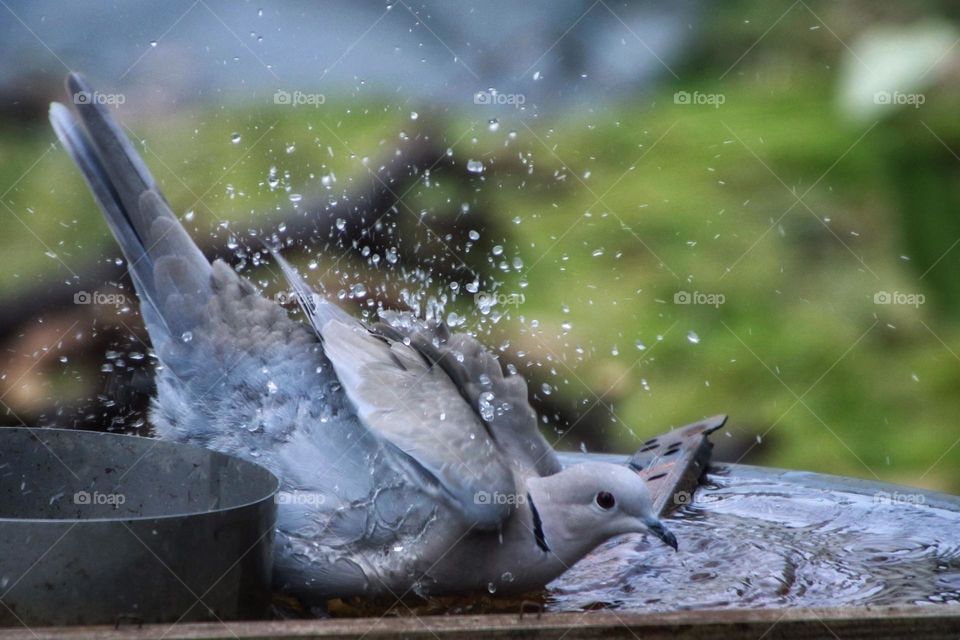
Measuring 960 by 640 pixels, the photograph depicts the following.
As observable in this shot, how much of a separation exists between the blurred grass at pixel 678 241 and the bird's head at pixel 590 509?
136cm

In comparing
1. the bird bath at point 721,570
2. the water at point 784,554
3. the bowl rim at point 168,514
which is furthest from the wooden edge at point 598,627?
the water at point 784,554

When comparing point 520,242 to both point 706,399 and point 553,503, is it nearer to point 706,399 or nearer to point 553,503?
point 706,399

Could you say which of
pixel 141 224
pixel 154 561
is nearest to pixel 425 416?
pixel 154 561

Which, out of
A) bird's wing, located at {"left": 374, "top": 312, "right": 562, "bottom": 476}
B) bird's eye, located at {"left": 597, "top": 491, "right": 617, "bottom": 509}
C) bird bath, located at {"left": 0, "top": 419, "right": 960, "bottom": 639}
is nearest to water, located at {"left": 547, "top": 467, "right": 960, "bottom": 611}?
bird bath, located at {"left": 0, "top": 419, "right": 960, "bottom": 639}

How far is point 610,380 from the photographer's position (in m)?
3.22

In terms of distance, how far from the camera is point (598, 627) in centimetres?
114

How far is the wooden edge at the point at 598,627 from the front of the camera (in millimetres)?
1112

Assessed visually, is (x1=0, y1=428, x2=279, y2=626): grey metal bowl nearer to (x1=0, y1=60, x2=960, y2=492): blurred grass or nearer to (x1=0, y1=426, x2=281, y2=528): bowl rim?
(x1=0, y1=426, x2=281, y2=528): bowl rim

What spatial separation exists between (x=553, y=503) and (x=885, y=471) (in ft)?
5.12

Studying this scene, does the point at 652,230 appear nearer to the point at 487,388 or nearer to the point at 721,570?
the point at 487,388

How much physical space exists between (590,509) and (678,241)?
1730mm

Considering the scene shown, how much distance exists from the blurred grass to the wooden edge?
1.81 meters

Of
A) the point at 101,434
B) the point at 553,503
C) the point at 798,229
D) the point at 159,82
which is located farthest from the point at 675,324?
the point at 101,434

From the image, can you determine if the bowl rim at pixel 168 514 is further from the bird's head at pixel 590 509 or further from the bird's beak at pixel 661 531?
the bird's beak at pixel 661 531
